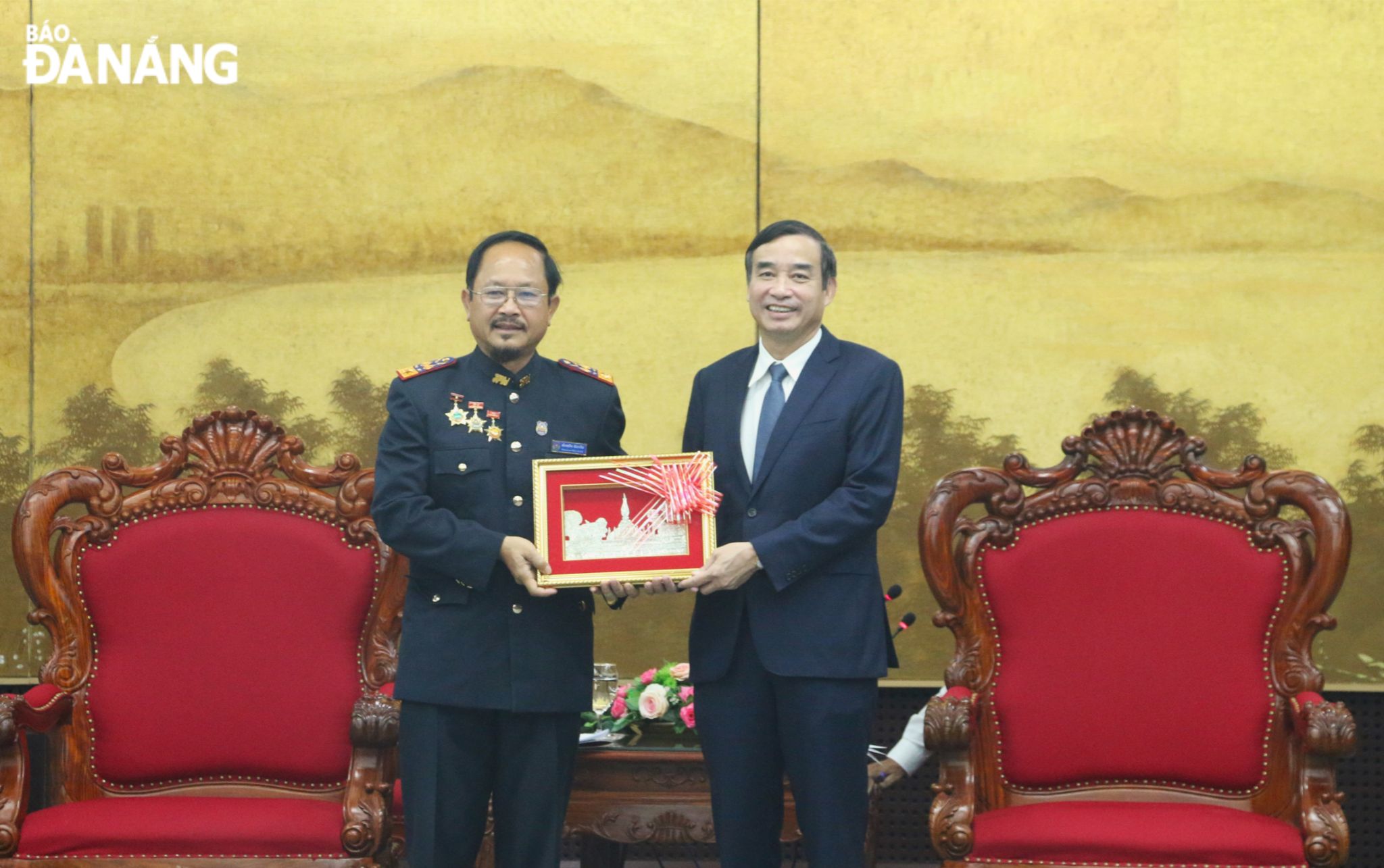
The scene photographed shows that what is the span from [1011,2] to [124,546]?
9.25 feet

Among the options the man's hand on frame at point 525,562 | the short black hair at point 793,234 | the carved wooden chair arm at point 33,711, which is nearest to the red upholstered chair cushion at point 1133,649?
the short black hair at point 793,234

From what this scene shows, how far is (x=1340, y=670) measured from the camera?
4.04m

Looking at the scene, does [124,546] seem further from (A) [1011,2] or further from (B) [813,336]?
(A) [1011,2]

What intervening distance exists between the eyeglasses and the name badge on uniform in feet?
0.84

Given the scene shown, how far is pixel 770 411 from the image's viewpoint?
2604 millimetres

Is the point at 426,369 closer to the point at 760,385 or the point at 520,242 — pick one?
the point at 520,242

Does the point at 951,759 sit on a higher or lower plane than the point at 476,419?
lower

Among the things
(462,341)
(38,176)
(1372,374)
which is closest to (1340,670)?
(1372,374)

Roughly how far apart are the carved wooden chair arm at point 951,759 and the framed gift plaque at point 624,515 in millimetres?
662

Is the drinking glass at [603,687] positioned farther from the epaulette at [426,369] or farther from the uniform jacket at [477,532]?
the epaulette at [426,369]

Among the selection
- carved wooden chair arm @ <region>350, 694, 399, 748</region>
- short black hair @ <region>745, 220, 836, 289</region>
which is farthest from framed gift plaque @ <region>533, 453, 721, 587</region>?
carved wooden chair arm @ <region>350, 694, 399, 748</region>

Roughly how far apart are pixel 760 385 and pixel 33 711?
1640 mm

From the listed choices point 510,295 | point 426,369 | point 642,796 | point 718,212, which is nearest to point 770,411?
point 510,295

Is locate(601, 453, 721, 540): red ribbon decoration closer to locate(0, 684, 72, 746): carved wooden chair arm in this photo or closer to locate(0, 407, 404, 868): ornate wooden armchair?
locate(0, 407, 404, 868): ornate wooden armchair
